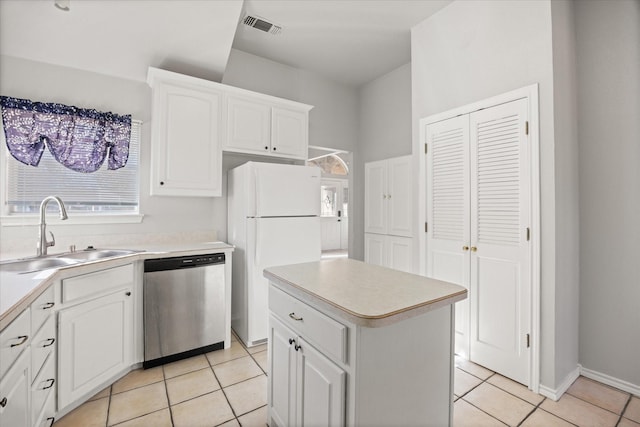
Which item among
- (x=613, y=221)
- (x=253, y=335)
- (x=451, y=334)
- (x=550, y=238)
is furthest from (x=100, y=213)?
(x=613, y=221)

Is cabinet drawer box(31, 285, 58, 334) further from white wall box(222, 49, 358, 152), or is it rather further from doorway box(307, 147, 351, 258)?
doorway box(307, 147, 351, 258)

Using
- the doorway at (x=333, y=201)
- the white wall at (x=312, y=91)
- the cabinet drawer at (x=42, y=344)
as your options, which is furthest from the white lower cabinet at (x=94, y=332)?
the doorway at (x=333, y=201)

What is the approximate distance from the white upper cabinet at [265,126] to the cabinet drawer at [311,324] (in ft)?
6.16

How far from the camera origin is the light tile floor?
1.75m

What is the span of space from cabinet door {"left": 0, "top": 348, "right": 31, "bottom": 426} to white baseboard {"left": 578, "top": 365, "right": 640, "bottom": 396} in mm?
3365

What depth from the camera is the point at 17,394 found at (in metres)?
1.14

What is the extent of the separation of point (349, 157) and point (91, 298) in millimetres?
3424

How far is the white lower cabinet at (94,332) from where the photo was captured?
1762 millimetres

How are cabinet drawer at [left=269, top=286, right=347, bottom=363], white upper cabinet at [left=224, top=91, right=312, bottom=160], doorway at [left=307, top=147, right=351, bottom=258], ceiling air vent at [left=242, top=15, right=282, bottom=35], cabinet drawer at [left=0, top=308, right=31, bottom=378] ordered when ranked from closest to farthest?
1. cabinet drawer at [left=0, top=308, right=31, bottom=378]
2. cabinet drawer at [left=269, top=286, right=347, bottom=363]
3. ceiling air vent at [left=242, top=15, right=282, bottom=35]
4. white upper cabinet at [left=224, top=91, right=312, bottom=160]
5. doorway at [left=307, top=147, right=351, bottom=258]

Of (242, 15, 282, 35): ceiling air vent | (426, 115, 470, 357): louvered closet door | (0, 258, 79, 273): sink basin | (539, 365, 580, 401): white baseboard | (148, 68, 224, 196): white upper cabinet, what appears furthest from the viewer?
(242, 15, 282, 35): ceiling air vent

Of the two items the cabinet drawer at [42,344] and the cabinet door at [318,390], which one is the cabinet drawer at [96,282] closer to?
the cabinet drawer at [42,344]

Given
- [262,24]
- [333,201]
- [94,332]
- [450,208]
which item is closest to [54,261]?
[94,332]

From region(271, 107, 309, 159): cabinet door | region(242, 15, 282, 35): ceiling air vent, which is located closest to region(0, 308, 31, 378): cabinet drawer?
region(271, 107, 309, 159): cabinet door

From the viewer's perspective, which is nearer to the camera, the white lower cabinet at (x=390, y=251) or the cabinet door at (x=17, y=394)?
the cabinet door at (x=17, y=394)
